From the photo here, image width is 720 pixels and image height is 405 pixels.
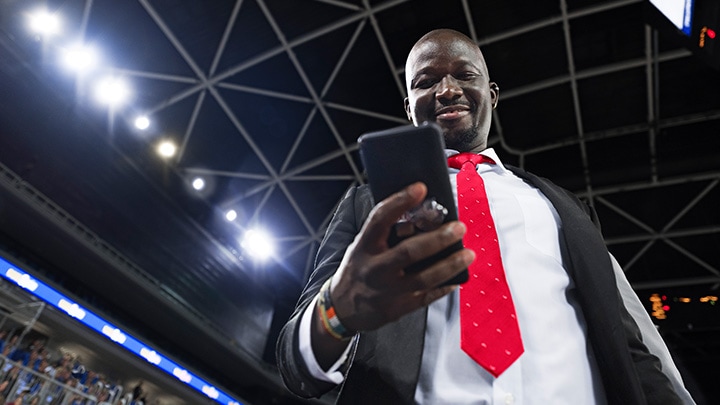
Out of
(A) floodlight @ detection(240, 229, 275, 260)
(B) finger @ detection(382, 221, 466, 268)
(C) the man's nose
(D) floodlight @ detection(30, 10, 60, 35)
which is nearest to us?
(B) finger @ detection(382, 221, 466, 268)

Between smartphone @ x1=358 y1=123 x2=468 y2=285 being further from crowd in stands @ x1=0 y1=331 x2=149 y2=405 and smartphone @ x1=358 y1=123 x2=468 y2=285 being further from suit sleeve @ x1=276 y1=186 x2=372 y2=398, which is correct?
crowd in stands @ x1=0 y1=331 x2=149 y2=405

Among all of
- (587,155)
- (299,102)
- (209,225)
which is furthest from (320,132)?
(587,155)

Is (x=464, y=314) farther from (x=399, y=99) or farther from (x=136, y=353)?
(x=136, y=353)

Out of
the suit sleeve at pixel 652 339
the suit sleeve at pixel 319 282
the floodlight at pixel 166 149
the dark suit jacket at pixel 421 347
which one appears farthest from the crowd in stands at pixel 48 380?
the suit sleeve at pixel 652 339

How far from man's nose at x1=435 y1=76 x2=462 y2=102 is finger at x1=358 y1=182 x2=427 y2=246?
1.15 m

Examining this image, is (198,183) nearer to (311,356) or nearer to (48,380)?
(48,380)

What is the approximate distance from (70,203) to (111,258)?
1.73 m

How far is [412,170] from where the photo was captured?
115 cm

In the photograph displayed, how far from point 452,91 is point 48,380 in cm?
1264

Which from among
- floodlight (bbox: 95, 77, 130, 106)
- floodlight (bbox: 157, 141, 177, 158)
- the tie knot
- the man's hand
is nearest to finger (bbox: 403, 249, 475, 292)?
the man's hand

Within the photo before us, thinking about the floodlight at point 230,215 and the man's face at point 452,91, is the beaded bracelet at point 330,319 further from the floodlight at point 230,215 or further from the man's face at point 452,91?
the floodlight at point 230,215

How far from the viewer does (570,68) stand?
12727mm

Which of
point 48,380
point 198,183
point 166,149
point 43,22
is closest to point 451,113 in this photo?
point 48,380

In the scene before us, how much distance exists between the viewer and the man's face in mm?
2180
